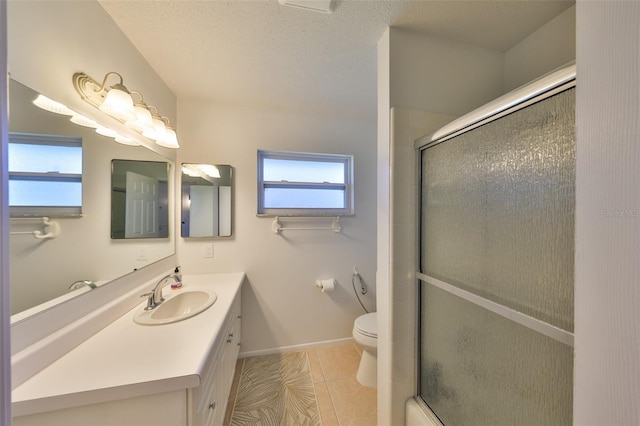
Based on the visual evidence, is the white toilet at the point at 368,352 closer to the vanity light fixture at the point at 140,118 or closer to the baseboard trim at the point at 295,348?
the baseboard trim at the point at 295,348

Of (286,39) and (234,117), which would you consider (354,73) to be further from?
(234,117)

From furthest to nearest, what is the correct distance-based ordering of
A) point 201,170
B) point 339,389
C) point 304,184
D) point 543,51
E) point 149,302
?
point 304,184, point 201,170, point 339,389, point 149,302, point 543,51

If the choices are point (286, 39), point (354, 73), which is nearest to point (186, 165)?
point (286, 39)

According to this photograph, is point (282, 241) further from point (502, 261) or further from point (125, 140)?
point (502, 261)

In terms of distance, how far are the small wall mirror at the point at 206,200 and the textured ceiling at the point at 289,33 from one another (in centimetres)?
65

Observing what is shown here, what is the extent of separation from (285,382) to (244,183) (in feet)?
5.39

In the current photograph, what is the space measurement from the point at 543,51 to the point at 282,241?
6.77ft

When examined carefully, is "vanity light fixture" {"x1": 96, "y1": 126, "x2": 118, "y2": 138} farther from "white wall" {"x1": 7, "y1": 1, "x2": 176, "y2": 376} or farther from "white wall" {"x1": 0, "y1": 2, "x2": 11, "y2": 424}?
"white wall" {"x1": 0, "y1": 2, "x2": 11, "y2": 424}

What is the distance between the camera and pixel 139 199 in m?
1.32

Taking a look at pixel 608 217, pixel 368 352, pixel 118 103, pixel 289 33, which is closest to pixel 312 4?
pixel 289 33

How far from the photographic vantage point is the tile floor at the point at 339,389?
52.8 inches

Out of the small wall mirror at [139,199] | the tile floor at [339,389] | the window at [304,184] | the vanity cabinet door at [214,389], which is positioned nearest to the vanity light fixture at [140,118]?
the small wall mirror at [139,199]

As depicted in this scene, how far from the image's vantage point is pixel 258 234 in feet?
6.18

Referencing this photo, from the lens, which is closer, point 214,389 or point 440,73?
point 214,389
